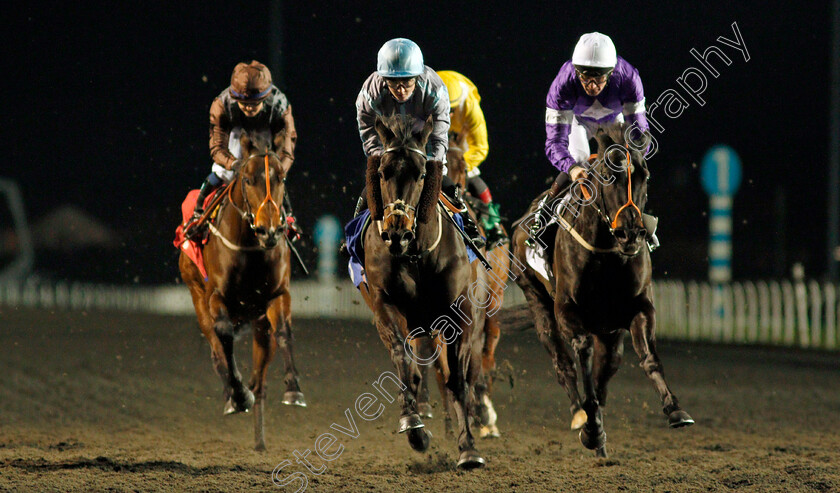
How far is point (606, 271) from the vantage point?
22.0ft

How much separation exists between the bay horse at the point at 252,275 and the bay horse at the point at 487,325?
1185 millimetres

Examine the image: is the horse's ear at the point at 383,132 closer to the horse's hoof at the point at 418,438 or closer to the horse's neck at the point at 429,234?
the horse's neck at the point at 429,234

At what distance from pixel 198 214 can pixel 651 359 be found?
401 centimetres

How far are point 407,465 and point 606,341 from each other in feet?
5.70

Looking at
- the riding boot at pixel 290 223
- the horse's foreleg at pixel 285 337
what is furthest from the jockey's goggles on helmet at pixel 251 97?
the horse's foreleg at pixel 285 337

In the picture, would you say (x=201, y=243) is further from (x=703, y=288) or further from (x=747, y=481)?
(x=703, y=288)

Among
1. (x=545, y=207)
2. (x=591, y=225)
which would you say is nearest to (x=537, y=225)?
(x=545, y=207)

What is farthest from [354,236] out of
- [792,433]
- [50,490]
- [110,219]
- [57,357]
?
[110,219]

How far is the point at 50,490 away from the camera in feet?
20.1

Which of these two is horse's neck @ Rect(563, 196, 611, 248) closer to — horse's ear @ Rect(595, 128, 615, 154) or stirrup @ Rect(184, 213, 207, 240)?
horse's ear @ Rect(595, 128, 615, 154)

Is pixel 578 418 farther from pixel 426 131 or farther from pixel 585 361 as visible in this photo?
pixel 426 131

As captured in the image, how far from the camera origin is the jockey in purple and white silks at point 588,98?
7.02 metres

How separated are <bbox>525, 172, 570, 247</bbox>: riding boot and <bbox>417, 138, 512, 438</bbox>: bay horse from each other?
0.57 meters

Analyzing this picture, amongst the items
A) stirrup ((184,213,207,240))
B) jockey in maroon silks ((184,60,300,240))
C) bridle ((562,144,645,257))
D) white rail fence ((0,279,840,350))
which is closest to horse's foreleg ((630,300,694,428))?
bridle ((562,144,645,257))
